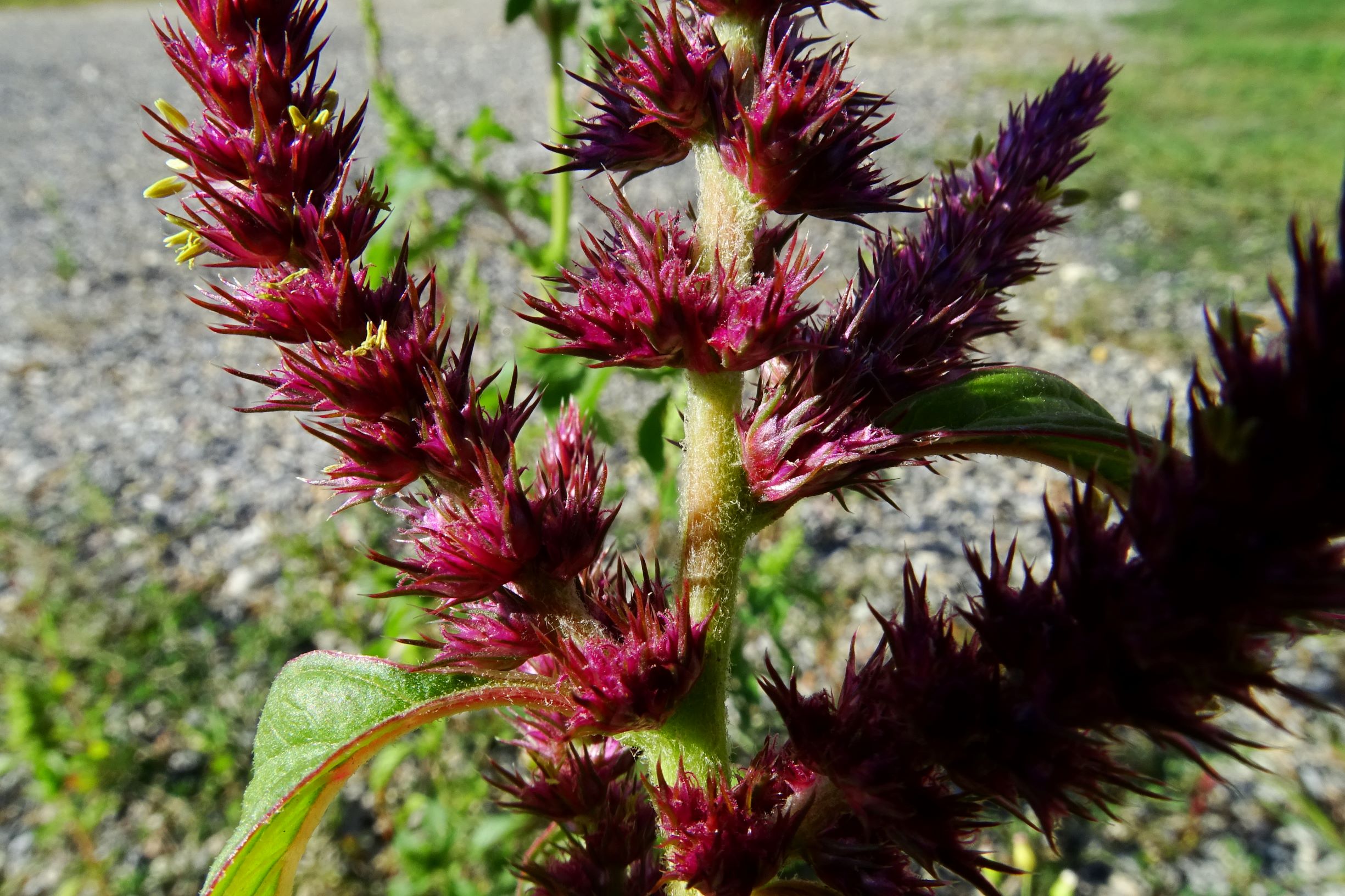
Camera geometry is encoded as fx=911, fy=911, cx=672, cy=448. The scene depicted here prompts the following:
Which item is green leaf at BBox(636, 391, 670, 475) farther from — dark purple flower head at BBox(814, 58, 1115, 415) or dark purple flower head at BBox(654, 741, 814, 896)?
dark purple flower head at BBox(654, 741, 814, 896)

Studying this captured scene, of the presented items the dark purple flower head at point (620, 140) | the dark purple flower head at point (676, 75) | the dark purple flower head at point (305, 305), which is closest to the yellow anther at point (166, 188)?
the dark purple flower head at point (305, 305)

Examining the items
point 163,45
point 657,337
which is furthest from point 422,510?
point 163,45

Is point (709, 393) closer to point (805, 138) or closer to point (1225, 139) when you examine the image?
point (805, 138)

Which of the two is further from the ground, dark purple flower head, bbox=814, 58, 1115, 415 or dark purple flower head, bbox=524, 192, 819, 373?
dark purple flower head, bbox=814, 58, 1115, 415

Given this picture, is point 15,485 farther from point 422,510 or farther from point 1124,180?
point 1124,180

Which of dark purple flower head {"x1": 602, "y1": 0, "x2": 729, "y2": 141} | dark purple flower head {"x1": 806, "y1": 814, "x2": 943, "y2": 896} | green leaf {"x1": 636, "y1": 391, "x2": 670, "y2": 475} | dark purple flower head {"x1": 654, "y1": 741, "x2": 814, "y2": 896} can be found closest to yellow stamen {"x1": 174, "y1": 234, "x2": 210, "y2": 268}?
dark purple flower head {"x1": 602, "y1": 0, "x2": 729, "y2": 141}

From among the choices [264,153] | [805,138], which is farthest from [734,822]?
[264,153]
